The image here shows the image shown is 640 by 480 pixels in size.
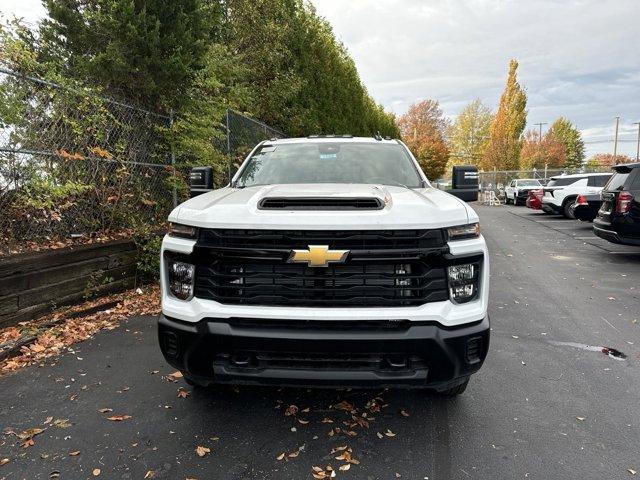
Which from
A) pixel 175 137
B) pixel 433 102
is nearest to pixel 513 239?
pixel 175 137

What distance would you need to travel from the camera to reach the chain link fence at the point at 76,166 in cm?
473

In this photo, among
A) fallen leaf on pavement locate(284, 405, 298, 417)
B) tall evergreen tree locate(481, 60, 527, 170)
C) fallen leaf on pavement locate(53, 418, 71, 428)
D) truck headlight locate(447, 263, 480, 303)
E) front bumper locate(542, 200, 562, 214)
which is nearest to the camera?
truck headlight locate(447, 263, 480, 303)

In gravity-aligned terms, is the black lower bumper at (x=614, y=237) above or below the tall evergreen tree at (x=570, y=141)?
below

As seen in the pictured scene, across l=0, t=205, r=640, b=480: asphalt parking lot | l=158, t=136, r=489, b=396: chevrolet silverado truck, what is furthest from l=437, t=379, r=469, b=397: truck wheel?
l=158, t=136, r=489, b=396: chevrolet silverado truck

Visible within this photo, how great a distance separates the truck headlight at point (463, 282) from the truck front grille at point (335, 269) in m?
0.05

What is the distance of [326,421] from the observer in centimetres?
297

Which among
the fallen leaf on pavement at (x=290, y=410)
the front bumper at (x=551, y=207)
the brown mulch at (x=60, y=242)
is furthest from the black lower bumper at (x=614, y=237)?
the front bumper at (x=551, y=207)

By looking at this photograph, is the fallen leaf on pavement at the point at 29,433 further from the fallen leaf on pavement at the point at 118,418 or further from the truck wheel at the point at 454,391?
the truck wheel at the point at 454,391

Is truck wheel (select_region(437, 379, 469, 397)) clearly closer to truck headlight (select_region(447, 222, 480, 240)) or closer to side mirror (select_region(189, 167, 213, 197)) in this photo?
truck headlight (select_region(447, 222, 480, 240))

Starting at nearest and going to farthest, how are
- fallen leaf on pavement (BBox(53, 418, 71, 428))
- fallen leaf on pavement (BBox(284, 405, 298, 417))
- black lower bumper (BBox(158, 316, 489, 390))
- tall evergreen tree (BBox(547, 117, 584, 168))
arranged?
1. black lower bumper (BBox(158, 316, 489, 390))
2. fallen leaf on pavement (BBox(53, 418, 71, 428))
3. fallen leaf on pavement (BBox(284, 405, 298, 417))
4. tall evergreen tree (BBox(547, 117, 584, 168))

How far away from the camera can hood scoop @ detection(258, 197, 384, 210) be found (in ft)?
8.88

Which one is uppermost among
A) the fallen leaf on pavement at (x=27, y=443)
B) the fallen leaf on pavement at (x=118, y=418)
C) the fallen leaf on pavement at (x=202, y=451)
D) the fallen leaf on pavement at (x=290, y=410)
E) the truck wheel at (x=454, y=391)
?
the truck wheel at (x=454, y=391)

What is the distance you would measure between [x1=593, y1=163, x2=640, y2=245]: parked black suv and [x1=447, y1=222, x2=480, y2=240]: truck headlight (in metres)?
7.47

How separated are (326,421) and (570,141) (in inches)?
3811
